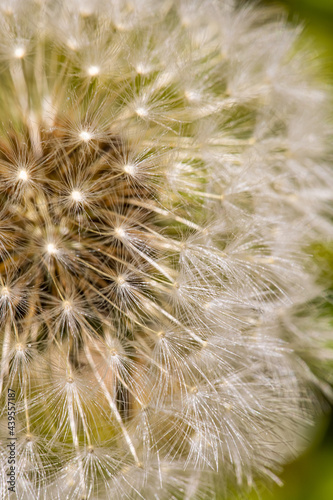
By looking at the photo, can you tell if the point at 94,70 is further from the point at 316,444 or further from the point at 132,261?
the point at 316,444

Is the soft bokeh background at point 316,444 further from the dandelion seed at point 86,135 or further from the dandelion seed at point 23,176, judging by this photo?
the dandelion seed at point 23,176

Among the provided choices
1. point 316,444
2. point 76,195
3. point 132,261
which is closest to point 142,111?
point 76,195

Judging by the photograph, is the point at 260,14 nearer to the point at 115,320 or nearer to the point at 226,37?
the point at 226,37

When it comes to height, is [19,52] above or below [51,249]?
above

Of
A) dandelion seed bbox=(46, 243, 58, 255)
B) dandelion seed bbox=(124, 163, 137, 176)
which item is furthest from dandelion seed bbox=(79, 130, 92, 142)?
dandelion seed bbox=(46, 243, 58, 255)

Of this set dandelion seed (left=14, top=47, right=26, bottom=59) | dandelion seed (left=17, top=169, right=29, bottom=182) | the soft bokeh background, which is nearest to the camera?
dandelion seed (left=17, top=169, right=29, bottom=182)

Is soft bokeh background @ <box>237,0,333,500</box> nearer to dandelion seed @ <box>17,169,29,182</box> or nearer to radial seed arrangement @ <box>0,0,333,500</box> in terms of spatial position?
radial seed arrangement @ <box>0,0,333,500</box>
